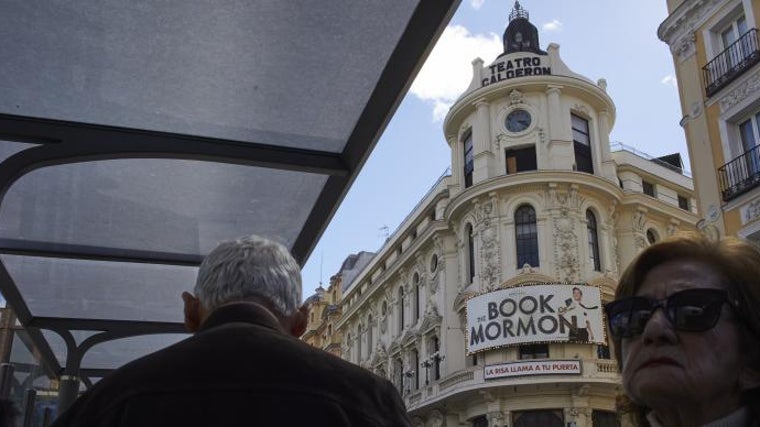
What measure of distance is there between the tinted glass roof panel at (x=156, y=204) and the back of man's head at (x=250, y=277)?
141 inches

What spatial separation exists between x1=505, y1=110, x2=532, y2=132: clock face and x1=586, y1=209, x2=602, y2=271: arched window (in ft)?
15.6

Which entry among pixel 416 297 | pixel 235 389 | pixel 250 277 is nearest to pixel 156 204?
pixel 250 277

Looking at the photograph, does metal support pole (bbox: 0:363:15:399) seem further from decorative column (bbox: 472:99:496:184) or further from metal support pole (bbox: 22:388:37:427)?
decorative column (bbox: 472:99:496:184)

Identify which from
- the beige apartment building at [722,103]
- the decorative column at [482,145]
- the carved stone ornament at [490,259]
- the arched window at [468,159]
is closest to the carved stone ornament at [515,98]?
the decorative column at [482,145]

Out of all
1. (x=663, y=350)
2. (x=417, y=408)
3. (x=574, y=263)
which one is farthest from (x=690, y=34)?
(x=417, y=408)

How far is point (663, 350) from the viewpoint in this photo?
78.2 inches

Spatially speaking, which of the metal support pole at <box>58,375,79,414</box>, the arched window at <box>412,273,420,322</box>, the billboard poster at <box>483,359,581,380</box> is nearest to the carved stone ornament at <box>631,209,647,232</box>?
the billboard poster at <box>483,359,581,380</box>

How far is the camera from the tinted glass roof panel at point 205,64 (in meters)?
4.30

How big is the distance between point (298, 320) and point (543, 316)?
1088 inches

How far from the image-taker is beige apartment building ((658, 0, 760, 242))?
14.4 metres

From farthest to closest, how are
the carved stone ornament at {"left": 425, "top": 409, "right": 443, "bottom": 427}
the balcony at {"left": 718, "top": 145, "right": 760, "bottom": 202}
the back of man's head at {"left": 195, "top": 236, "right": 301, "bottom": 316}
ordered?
1. the carved stone ornament at {"left": 425, "top": 409, "right": 443, "bottom": 427}
2. the balcony at {"left": 718, "top": 145, "right": 760, "bottom": 202}
3. the back of man's head at {"left": 195, "top": 236, "right": 301, "bottom": 316}

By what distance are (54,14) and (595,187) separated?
28.8 m

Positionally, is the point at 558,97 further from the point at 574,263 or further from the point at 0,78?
the point at 0,78

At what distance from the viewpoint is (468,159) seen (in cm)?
3456
